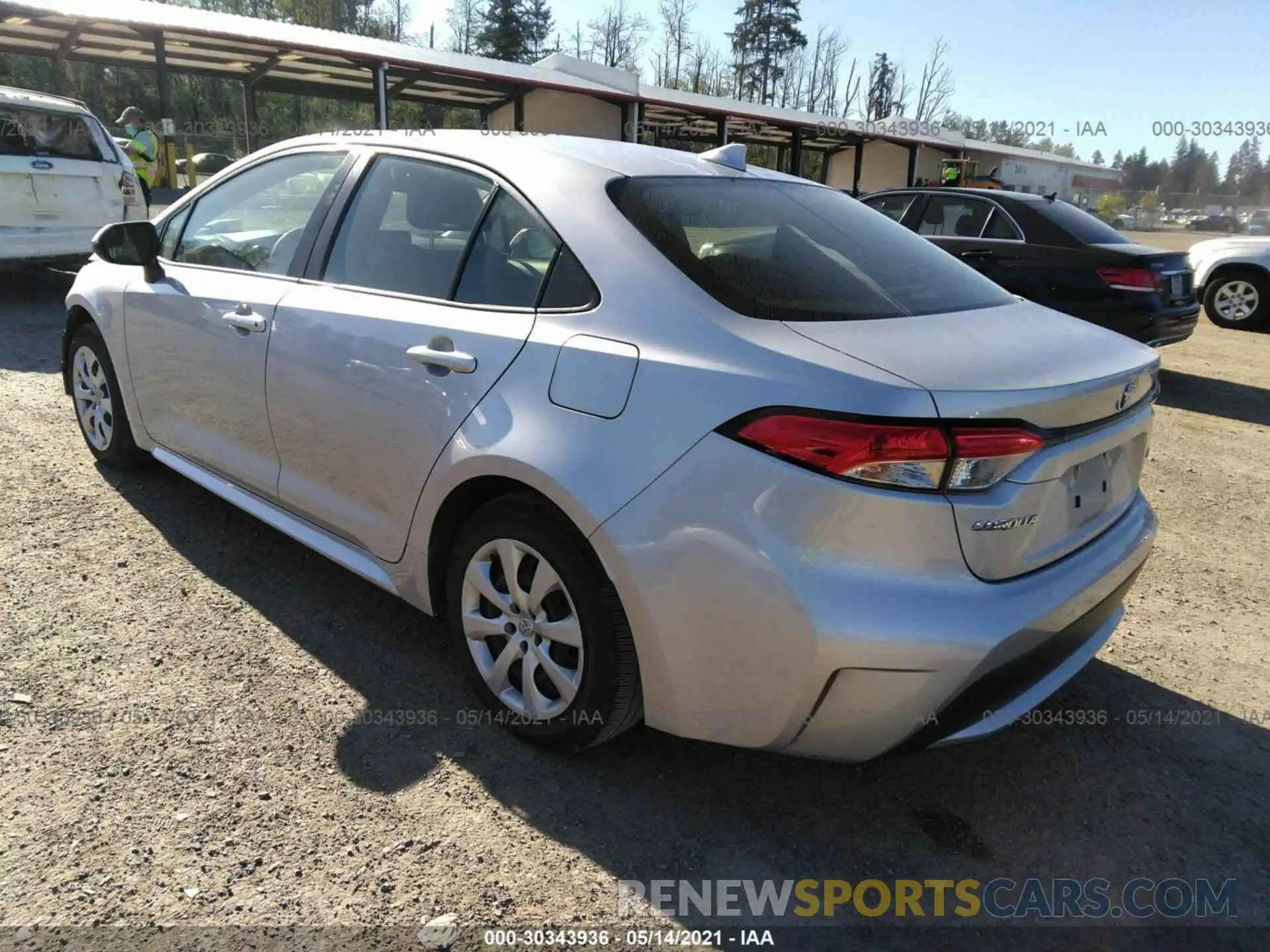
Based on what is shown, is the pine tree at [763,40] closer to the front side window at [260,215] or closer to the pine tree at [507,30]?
the pine tree at [507,30]

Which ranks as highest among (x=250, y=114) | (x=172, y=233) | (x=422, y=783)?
(x=250, y=114)

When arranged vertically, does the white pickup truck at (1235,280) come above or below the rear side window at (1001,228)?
below

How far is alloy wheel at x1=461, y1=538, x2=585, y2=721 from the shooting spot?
7.69ft

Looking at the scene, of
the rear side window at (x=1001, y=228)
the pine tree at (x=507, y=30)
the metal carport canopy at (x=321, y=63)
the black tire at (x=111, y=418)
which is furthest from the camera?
the pine tree at (x=507, y=30)

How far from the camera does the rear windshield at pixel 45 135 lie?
793 cm

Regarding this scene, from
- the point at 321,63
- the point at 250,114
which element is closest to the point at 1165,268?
the point at 321,63

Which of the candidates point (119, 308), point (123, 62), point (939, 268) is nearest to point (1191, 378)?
point (939, 268)

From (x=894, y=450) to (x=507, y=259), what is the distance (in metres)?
1.29

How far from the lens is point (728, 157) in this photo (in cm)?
303

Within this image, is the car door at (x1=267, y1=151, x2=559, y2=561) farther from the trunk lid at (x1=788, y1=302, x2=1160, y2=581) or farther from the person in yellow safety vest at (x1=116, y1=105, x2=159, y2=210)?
the person in yellow safety vest at (x1=116, y1=105, x2=159, y2=210)

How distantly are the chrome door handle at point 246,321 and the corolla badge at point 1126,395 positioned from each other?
267cm

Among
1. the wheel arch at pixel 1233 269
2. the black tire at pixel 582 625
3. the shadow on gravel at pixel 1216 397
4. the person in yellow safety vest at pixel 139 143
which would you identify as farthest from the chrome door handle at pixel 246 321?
the wheel arch at pixel 1233 269

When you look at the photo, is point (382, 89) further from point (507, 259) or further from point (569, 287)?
point (569, 287)

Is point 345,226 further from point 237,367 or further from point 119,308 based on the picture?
point 119,308
